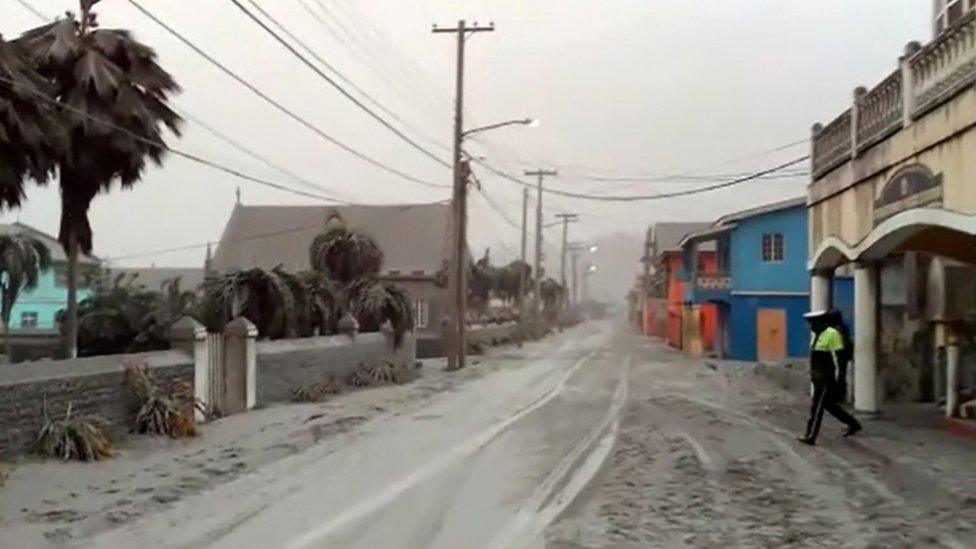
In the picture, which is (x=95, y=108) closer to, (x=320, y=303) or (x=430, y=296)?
(x=320, y=303)

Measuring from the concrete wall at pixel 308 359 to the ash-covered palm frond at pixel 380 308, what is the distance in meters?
1.23

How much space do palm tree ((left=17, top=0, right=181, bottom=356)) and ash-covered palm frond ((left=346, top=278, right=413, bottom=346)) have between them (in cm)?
1093

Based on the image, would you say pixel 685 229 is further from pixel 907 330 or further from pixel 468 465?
pixel 468 465

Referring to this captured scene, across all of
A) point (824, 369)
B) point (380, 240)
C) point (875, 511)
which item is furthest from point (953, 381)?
point (380, 240)

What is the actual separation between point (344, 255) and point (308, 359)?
12590 millimetres

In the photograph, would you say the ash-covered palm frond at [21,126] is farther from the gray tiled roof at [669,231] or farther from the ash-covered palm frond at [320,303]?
the gray tiled roof at [669,231]

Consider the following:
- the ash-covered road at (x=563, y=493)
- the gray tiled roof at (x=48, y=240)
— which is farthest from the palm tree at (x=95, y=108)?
the gray tiled roof at (x=48, y=240)

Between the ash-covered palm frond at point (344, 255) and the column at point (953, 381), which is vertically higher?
the ash-covered palm frond at point (344, 255)

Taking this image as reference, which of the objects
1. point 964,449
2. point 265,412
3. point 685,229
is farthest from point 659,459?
point 685,229

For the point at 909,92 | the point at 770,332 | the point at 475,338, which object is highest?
the point at 909,92

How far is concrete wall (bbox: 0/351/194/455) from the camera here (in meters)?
13.0

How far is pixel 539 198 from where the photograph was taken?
2906 inches

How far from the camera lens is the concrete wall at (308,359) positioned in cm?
2250

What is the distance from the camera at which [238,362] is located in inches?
823
